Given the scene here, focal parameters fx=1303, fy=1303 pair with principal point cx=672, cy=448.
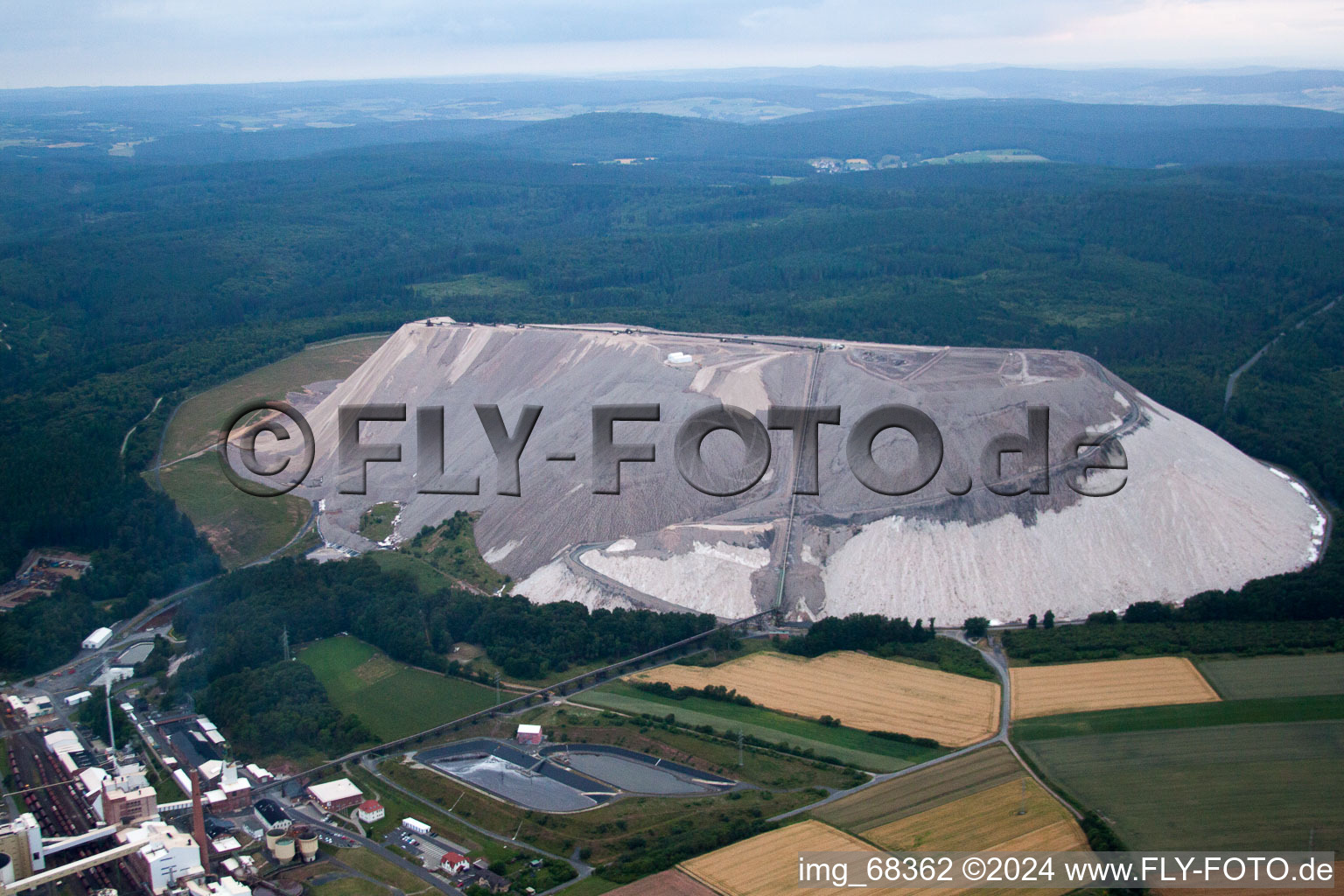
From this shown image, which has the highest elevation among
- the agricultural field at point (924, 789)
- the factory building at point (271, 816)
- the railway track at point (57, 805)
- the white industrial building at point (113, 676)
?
the agricultural field at point (924, 789)

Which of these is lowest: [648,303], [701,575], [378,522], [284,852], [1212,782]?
[284,852]

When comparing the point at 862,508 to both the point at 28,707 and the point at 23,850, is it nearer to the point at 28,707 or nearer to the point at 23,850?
the point at 28,707

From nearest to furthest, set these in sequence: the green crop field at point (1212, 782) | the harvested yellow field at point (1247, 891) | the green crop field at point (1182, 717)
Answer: the harvested yellow field at point (1247, 891) < the green crop field at point (1212, 782) < the green crop field at point (1182, 717)

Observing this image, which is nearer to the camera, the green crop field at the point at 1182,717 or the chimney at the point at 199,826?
Answer: the chimney at the point at 199,826

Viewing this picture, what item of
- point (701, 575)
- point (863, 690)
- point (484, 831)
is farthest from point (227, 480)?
point (863, 690)

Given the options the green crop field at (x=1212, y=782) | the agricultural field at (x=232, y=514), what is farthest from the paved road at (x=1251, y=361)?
the agricultural field at (x=232, y=514)

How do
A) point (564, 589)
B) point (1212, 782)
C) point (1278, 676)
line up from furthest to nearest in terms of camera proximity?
point (564, 589)
point (1278, 676)
point (1212, 782)

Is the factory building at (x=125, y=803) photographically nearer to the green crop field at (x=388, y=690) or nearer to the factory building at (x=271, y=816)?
the factory building at (x=271, y=816)

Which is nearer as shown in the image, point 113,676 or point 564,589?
point 113,676
